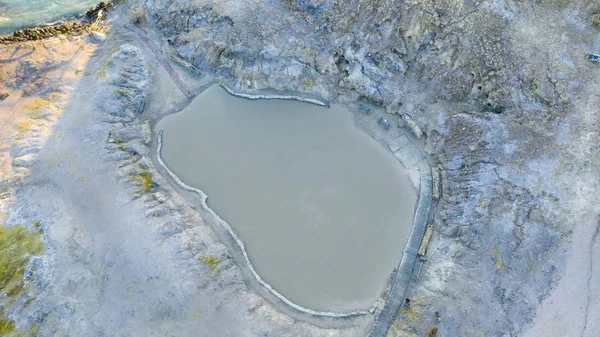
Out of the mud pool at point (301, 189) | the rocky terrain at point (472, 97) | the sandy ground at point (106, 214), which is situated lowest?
the sandy ground at point (106, 214)

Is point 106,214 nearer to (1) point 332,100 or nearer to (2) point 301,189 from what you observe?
(2) point 301,189

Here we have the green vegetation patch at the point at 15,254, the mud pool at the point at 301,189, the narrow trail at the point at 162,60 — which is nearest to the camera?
the green vegetation patch at the point at 15,254

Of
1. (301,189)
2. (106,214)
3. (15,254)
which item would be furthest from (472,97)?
(15,254)

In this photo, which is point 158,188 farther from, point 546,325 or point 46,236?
point 546,325

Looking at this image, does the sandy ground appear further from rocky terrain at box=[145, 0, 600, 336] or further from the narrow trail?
rocky terrain at box=[145, 0, 600, 336]

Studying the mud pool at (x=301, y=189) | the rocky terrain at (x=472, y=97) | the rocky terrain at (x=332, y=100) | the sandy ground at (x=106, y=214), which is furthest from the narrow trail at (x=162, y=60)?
the rocky terrain at (x=472, y=97)

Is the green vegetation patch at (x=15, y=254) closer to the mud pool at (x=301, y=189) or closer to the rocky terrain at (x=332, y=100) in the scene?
the rocky terrain at (x=332, y=100)

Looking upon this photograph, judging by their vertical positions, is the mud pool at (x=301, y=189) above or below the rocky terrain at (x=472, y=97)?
below
